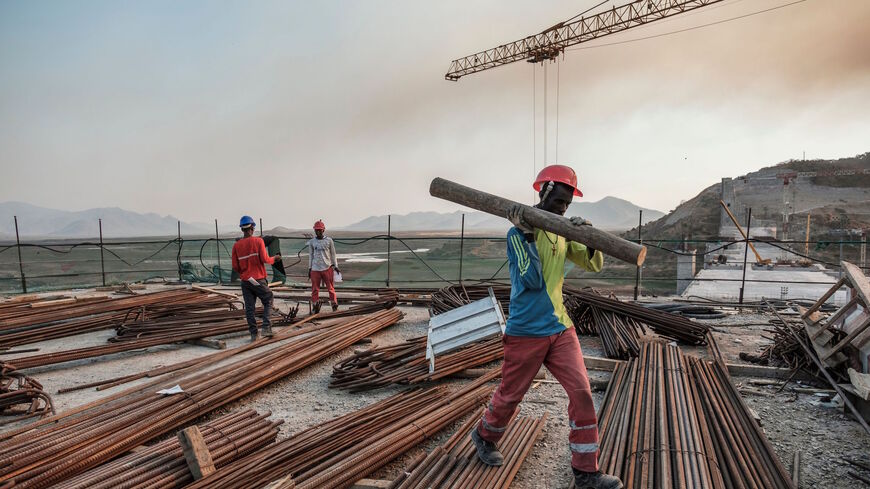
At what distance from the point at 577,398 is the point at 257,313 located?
7524 mm

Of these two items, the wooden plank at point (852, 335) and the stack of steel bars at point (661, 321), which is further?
the stack of steel bars at point (661, 321)

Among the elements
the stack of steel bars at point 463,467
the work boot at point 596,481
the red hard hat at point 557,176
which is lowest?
the stack of steel bars at point 463,467

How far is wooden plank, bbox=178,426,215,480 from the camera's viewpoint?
314cm

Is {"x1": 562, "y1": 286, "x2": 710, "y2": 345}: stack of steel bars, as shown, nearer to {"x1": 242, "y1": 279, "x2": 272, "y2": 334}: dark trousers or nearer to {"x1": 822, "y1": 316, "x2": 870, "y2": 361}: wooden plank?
{"x1": 822, "y1": 316, "x2": 870, "y2": 361}: wooden plank

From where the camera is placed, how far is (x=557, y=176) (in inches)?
121

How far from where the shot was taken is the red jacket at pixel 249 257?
24.7ft

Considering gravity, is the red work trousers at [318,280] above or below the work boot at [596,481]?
above

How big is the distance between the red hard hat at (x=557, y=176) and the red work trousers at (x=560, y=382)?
98 cm

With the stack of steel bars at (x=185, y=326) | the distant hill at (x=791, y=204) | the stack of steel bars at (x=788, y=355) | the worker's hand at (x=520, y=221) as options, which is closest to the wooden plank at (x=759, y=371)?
the stack of steel bars at (x=788, y=355)

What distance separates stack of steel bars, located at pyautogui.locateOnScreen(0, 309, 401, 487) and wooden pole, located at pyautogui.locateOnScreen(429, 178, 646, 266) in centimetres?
332

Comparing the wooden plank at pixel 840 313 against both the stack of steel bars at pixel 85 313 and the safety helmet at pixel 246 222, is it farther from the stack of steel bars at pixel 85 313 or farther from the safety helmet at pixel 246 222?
the stack of steel bars at pixel 85 313

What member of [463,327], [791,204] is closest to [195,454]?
[463,327]

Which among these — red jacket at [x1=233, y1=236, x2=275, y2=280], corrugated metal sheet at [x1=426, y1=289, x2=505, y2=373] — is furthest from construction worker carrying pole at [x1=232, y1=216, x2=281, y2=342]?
corrugated metal sheet at [x1=426, y1=289, x2=505, y2=373]

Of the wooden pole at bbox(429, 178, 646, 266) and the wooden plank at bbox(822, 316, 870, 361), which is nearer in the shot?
the wooden pole at bbox(429, 178, 646, 266)
